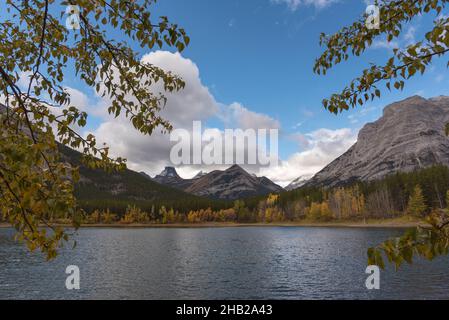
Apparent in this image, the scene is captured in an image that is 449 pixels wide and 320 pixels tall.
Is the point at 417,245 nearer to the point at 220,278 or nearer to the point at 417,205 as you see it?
the point at 220,278

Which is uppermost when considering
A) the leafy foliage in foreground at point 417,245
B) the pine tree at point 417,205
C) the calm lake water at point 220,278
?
the pine tree at point 417,205

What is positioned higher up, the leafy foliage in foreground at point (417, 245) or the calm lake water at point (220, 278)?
the leafy foliage in foreground at point (417, 245)

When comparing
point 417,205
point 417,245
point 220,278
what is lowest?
point 220,278

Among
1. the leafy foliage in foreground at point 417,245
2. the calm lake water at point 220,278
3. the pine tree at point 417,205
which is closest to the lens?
the leafy foliage in foreground at point 417,245

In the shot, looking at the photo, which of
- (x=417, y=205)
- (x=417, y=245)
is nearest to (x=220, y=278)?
(x=417, y=245)

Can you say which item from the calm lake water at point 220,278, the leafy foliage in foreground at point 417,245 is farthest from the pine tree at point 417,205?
the leafy foliage in foreground at point 417,245

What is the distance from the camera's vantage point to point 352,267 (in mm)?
47594

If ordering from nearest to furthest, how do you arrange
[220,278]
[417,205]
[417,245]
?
[417,245]
[220,278]
[417,205]

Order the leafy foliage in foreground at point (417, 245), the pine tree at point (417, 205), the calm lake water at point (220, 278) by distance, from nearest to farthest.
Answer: the leafy foliage in foreground at point (417, 245), the calm lake water at point (220, 278), the pine tree at point (417, 205)

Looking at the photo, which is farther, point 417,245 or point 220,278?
point 220,278

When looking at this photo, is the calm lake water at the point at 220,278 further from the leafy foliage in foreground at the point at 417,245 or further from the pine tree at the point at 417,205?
the pine tree at the point at 417,205
